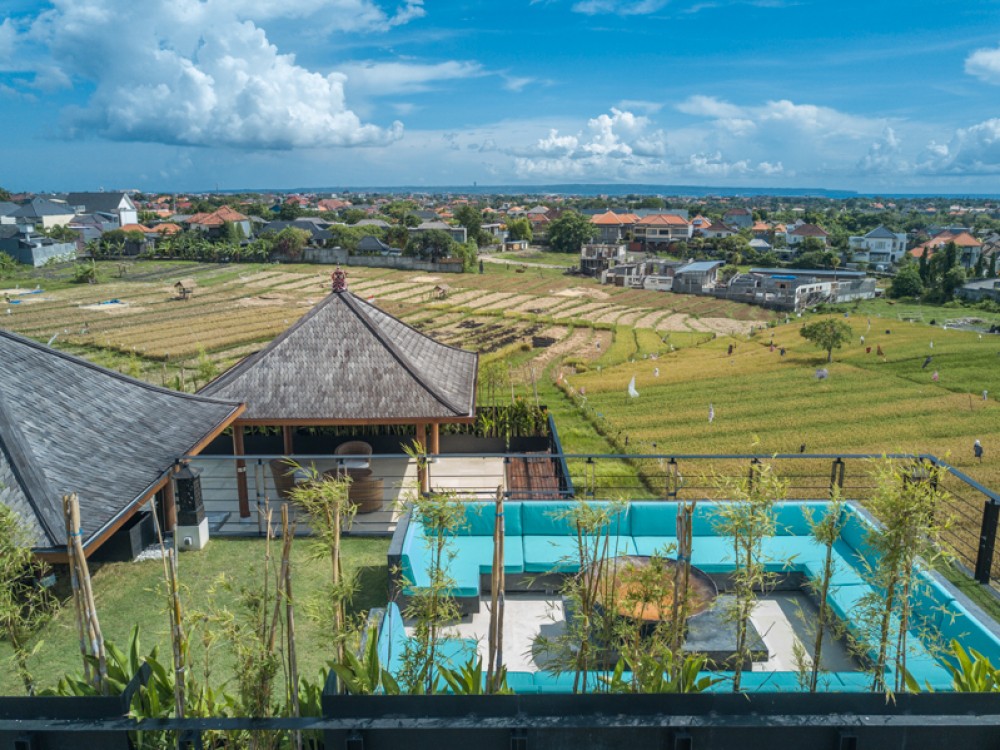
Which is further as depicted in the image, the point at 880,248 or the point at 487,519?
the point at 880,248

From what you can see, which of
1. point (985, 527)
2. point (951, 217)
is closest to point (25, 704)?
point (985, 527)

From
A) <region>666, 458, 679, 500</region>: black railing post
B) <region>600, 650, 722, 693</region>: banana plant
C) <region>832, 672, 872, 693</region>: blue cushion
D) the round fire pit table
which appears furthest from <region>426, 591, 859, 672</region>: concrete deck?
<region>600, 650, 722, 693</region>: banana plant

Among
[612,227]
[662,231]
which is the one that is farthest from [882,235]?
[612,227]

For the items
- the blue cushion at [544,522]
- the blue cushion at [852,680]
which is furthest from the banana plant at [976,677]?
the blue cushion at [544,522]

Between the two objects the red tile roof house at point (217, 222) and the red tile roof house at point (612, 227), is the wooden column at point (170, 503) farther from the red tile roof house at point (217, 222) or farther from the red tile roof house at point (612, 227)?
the red tile roof house at point (612, 227)

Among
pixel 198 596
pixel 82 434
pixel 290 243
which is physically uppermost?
pixel 290 243

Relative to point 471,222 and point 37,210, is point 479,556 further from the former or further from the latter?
point 37,210
